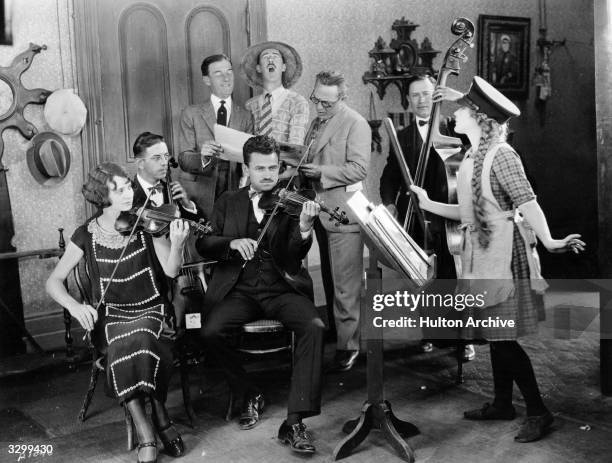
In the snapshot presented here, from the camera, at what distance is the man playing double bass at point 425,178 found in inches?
171

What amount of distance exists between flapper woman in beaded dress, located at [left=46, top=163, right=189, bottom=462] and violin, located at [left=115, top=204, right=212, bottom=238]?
0.17 ft

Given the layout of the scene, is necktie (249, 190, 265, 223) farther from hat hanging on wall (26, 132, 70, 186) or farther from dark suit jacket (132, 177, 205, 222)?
hat hanging on wall (26, 132, 70, 186)

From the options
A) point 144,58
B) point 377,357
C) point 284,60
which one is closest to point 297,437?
point 377,357

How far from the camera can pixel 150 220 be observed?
3381 millimetres

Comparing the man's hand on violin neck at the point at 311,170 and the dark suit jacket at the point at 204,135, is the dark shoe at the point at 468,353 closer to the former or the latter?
the man's hand on violin neck at the point at 311,170

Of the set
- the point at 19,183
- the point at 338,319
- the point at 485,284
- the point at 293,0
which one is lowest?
the point at 338,319

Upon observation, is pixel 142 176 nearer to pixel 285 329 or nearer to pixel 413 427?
pixel 285 329

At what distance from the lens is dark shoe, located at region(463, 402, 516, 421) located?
3.60 meters

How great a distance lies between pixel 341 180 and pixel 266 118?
0.63 meters

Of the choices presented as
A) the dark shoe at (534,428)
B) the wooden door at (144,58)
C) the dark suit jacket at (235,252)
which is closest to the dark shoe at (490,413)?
the dark shoe at (534,428)

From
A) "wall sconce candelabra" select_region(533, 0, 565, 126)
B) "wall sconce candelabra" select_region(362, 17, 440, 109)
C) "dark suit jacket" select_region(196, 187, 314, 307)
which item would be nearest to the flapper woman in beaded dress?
"dark suit jacket" select_region(196, 187, 314, 307)

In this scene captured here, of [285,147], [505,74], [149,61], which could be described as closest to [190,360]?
[285,147]

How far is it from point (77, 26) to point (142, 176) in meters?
1.28

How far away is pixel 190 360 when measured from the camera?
4.01 meters
